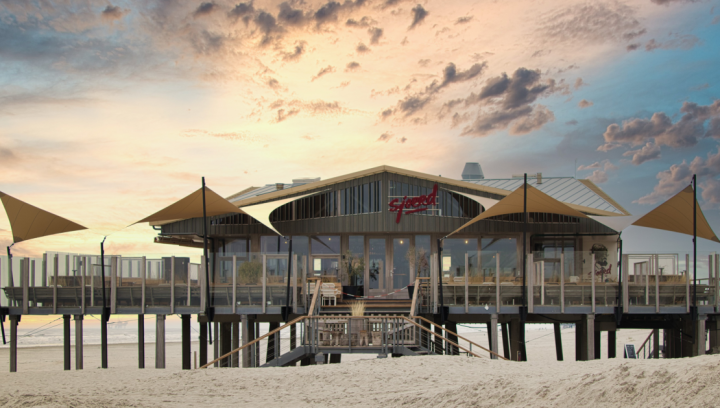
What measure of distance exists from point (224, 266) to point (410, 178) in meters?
9.36

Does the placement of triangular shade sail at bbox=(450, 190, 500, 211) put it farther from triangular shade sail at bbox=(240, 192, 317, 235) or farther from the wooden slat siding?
triangular shade sail at bbox=(240, 192, 317, 235)

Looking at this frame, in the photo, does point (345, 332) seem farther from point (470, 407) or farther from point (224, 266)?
point (470, 407)

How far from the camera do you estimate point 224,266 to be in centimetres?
2086

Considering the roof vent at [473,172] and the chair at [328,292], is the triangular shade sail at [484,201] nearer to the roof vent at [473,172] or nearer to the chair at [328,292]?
the chair at [328,292]

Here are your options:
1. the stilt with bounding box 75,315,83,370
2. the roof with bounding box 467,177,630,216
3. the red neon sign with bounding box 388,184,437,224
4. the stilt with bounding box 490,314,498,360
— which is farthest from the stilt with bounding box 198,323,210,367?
the roof with bounding box 467,177,630,216

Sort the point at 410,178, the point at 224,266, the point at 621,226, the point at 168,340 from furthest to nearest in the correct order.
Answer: the point at 168,340, the point at 410,178, the point at 621,226, the point at 224,266

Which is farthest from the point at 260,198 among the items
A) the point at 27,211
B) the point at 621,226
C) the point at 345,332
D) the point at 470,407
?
the point at 470,407

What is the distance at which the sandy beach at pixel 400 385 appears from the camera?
10.5 meters

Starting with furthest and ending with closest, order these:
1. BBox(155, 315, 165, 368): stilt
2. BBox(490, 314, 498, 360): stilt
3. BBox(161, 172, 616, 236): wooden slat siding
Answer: BBox(161, 172, 616, 236): wooden slat siding → BBox(490, 314, 498, 360): stilt → BBox(155, 315, 165, 368): stilt

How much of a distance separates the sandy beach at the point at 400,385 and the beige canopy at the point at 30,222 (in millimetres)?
6731

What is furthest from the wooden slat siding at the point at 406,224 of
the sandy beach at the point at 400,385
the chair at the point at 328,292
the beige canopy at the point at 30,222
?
the sandy beach at the point at 400,385

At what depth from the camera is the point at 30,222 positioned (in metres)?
24.0

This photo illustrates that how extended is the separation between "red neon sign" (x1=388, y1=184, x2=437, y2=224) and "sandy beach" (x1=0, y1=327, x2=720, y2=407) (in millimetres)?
10649

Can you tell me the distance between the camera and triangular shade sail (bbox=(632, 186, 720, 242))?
72.7 ft
